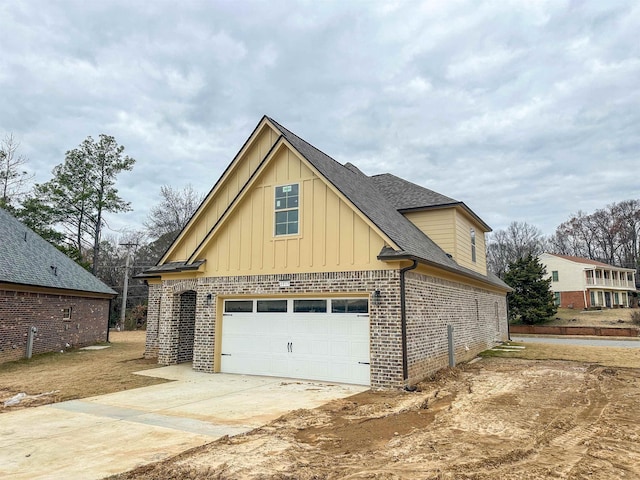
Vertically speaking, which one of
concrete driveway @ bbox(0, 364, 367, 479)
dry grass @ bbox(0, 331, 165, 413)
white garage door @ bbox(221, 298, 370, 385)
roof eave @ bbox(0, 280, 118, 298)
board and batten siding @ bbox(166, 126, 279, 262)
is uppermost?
board and batten siding @ bbox(166, 126, 279, 262)

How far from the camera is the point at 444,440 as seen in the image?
579 cm

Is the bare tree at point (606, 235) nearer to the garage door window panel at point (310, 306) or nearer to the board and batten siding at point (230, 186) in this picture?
the board and batten siding at point (230, 186)

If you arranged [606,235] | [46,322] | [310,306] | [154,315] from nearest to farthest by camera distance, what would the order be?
[310,306]
[154,315]
[46,322]
[606,235]

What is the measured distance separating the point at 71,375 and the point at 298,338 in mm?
6948

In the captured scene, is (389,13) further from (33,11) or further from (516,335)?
(516,335)

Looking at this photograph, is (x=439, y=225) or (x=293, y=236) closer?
(x=293, y=236)

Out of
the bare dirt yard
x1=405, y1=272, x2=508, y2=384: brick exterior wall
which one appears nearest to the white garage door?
x1=405, y1=272, x2=508, y2=384: brick exterior wall

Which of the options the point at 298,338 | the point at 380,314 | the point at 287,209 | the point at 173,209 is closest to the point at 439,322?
the point at 380,314

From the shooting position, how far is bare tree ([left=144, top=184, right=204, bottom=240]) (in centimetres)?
4138

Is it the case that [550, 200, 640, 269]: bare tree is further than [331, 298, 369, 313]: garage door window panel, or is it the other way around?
[550, 200, 640, 269]: bare tree

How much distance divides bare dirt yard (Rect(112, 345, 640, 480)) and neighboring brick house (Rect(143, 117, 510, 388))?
1.54 metres

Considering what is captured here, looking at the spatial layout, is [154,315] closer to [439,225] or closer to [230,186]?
[230,186]

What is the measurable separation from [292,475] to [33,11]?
1319 centimetres

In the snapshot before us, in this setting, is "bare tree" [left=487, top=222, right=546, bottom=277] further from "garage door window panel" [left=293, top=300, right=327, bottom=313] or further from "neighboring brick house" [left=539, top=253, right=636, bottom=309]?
"garage door window panel" [left=293, top=300, right=327, bottom=313]
